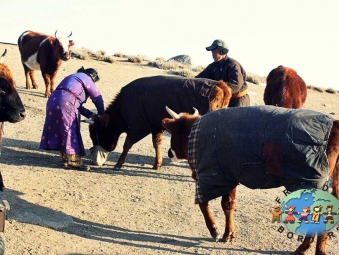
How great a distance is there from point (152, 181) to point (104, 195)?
3.59 ft

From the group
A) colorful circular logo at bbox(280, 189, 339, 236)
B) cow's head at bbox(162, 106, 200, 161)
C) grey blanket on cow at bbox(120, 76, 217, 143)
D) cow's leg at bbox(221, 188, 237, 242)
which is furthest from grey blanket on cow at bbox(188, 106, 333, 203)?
grey blanket on cow at bbox(120, 76, 217, 143)

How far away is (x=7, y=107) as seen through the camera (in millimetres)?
5508

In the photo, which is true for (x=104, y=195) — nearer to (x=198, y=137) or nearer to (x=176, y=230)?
(x=176, y=230)

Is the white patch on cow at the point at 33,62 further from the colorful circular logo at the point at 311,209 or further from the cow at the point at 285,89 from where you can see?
the colorful circular logo at the point at 311,209

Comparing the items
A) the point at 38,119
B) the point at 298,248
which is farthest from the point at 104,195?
the point at 38,119

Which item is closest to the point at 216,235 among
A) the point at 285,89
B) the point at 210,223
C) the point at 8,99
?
the point at 210,223

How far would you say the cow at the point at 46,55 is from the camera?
13.3 metres

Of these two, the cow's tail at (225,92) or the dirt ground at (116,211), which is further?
the cow's tail at (225,92)

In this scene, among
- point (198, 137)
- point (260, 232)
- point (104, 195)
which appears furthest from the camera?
point (104, 195)

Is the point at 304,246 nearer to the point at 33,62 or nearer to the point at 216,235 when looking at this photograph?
the point at 216,235

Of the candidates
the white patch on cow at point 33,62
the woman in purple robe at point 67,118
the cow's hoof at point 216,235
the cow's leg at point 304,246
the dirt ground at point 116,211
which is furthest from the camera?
the white patch on cow at point 33,62

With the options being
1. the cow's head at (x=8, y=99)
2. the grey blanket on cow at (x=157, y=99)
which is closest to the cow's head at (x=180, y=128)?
the grey blanket on cow at (x=157, y=99)

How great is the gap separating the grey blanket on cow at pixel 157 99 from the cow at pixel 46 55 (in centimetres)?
556

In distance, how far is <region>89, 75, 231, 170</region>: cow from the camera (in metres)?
7.52
